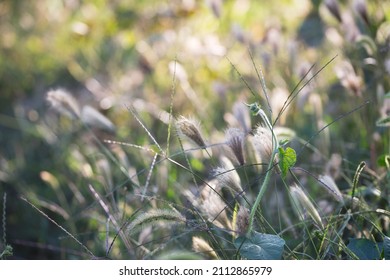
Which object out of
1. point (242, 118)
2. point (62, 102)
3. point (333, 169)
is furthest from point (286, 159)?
point (62, 102)

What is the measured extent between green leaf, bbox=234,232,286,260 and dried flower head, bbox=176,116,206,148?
24 centimetres

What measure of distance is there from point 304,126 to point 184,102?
726 mm

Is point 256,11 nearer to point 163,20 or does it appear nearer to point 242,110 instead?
point 163,20

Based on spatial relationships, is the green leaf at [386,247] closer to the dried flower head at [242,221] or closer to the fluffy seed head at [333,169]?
the dried flower head at [242,221]

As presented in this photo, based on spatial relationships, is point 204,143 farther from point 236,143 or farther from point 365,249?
point 365,249

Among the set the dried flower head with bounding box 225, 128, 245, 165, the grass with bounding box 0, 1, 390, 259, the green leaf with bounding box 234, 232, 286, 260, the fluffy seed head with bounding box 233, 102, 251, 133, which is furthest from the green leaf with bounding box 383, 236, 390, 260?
the fluffy seed head with bounding box 233, 102, 251, 133

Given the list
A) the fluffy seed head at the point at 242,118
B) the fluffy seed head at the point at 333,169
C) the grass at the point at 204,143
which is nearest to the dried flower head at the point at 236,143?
the grass at the point at 204,143

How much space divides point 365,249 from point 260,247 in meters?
0.26

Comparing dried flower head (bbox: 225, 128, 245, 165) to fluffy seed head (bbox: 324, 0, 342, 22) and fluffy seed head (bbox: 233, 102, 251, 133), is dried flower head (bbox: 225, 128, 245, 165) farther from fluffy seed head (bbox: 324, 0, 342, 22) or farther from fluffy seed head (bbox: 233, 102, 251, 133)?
fluffy seed head (bbox: 324, 0, 342, 22)

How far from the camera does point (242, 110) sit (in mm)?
1692

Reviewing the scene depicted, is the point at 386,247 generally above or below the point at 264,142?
below

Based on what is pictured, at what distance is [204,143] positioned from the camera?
145 cm

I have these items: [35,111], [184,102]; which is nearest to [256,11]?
[184,102]

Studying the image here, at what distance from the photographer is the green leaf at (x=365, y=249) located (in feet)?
4.51
